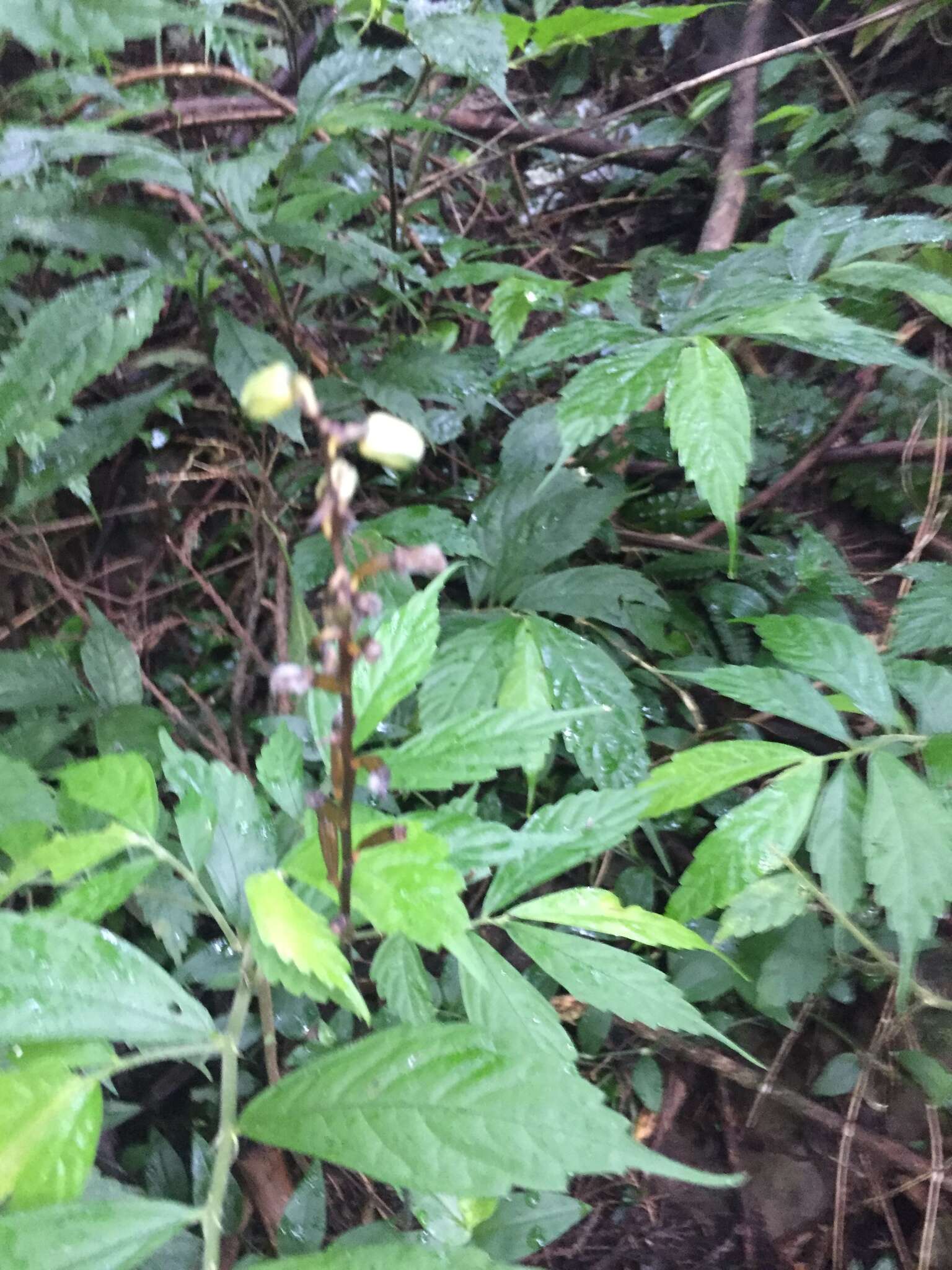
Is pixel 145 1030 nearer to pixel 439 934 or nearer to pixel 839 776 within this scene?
pixel 439 934

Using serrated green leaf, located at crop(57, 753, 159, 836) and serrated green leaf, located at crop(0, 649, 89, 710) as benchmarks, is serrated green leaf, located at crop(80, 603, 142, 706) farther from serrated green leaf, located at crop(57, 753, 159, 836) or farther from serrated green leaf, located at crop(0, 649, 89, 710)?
serrated green leaf, located at crop(57, 753, 159, 836)

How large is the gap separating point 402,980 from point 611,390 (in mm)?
773

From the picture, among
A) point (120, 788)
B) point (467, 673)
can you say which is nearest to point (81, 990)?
point (120, 788)

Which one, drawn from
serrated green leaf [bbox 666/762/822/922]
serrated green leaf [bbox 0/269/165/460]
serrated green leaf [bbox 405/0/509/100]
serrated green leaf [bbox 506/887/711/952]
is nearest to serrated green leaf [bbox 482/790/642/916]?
serrated green leaf [bbox 506/887/711/952]

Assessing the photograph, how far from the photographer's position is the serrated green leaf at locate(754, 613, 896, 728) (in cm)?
95

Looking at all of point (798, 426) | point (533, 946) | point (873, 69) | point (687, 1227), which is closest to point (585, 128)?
point (873, 69)

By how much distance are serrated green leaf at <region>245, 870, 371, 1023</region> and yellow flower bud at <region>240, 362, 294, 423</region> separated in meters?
0.35

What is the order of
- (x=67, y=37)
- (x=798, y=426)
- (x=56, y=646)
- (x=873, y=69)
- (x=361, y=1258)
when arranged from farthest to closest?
(x=873, y=69) < (x=798, y=426) < (x=56, y=646) < (x=67, y=37) < (x=361, y=1258)

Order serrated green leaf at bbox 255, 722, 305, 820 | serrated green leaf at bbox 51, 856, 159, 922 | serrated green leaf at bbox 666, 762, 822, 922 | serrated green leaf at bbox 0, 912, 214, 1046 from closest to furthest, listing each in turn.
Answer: serrated green leaf at bbox 0, 912, 214, 1046 → serrated green leaf at bbox 51, 856, 159, 922 → serrated green leaf at bbox 255, 722, 305, 820 → serrated green leaf at bbox 666, 762, 822, 922

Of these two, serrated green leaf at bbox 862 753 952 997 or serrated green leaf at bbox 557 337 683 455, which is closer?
serrated green leaf at bbox 862 753 952 997

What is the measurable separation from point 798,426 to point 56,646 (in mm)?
1543

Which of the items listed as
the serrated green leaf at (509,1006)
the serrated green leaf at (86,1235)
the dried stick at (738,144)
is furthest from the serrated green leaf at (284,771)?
the dried stick at (738,144)

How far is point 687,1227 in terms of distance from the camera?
1052 millimetres

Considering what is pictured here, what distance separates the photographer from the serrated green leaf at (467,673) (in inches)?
38.8
